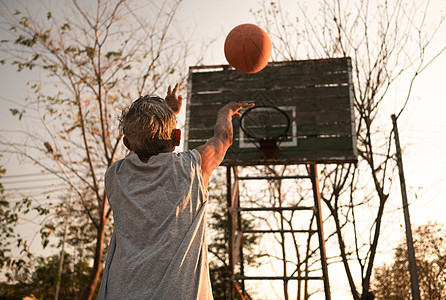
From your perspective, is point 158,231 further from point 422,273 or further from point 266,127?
point 422,273

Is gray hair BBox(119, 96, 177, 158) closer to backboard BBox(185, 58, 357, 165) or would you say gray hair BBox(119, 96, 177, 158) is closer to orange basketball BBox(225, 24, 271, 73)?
orange basketball BBox(225, 24, 271, 73)

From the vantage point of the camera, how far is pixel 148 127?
5.15 feet

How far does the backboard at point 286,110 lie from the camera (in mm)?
5918

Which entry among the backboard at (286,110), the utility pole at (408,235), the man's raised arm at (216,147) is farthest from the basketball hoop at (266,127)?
the man's raised arm at (216,147)

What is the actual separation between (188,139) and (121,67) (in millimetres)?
4032

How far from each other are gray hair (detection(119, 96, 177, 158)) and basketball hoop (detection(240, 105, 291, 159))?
14.5ft

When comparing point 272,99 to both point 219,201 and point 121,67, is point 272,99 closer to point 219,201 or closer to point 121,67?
point 121,67

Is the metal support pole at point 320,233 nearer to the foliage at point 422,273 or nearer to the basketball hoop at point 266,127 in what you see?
the basketball hoop at point 266,127

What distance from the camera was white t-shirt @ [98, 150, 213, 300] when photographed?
1.35 metres

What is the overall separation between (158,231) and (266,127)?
4.99 m

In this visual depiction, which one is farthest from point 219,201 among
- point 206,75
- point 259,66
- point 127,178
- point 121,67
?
point 127,178

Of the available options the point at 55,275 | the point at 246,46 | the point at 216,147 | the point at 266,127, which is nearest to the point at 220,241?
the point at 55,275

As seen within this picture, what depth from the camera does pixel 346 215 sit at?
314 inches

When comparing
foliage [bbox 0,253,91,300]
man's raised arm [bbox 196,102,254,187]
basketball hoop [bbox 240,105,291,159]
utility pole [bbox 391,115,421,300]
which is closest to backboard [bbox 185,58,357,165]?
basketball hoop [bbox 240,105,291,159]
